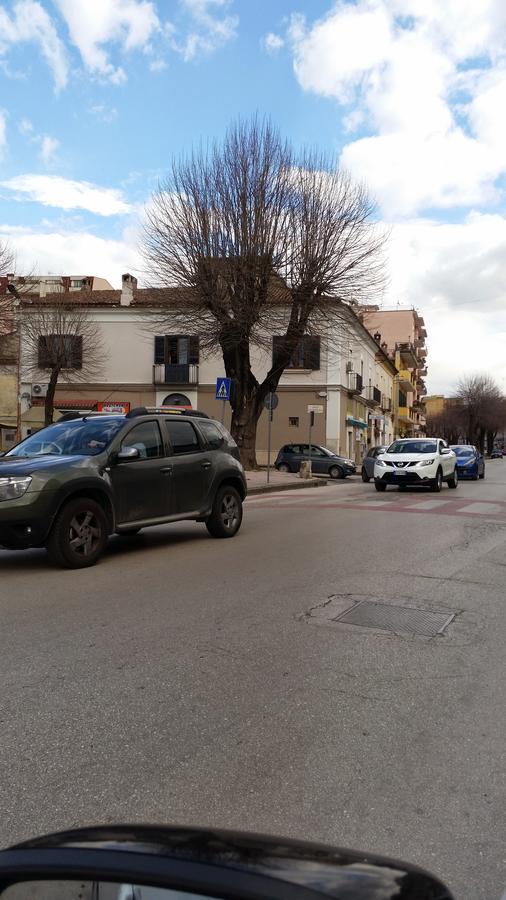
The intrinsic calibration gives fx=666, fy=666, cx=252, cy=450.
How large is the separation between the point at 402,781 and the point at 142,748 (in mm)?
1190

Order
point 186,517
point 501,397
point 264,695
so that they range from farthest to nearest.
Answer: point 501,397 < point 186,517 < point 264,695

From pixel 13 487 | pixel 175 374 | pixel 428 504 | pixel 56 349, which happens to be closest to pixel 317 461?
pixel 175 374

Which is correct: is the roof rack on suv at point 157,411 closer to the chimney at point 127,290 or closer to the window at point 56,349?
the window at point 56,349

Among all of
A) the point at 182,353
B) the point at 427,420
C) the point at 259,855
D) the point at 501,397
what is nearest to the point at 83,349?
the point at 182,353

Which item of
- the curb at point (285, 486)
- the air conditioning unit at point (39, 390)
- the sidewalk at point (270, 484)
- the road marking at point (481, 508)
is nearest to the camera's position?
the road marking at point (481, 508)

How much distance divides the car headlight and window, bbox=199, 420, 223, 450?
3023 millimetres

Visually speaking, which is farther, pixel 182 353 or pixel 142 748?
pixel 182 353

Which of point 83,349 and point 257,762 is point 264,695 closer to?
point 257,762

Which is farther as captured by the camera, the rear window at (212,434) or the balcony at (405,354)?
the balcony at (405,354)

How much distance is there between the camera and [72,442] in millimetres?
8016

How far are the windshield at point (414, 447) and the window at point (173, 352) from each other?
19.6 metres

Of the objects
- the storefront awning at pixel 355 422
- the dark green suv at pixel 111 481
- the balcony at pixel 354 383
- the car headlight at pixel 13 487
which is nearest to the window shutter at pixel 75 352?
the balcony at pixel 354 383

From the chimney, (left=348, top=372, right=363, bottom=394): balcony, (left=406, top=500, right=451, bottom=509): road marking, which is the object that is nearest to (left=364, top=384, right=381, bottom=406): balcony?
(left=348, top=372, right=363, bottom=394): balcony

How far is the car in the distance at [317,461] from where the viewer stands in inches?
1086
